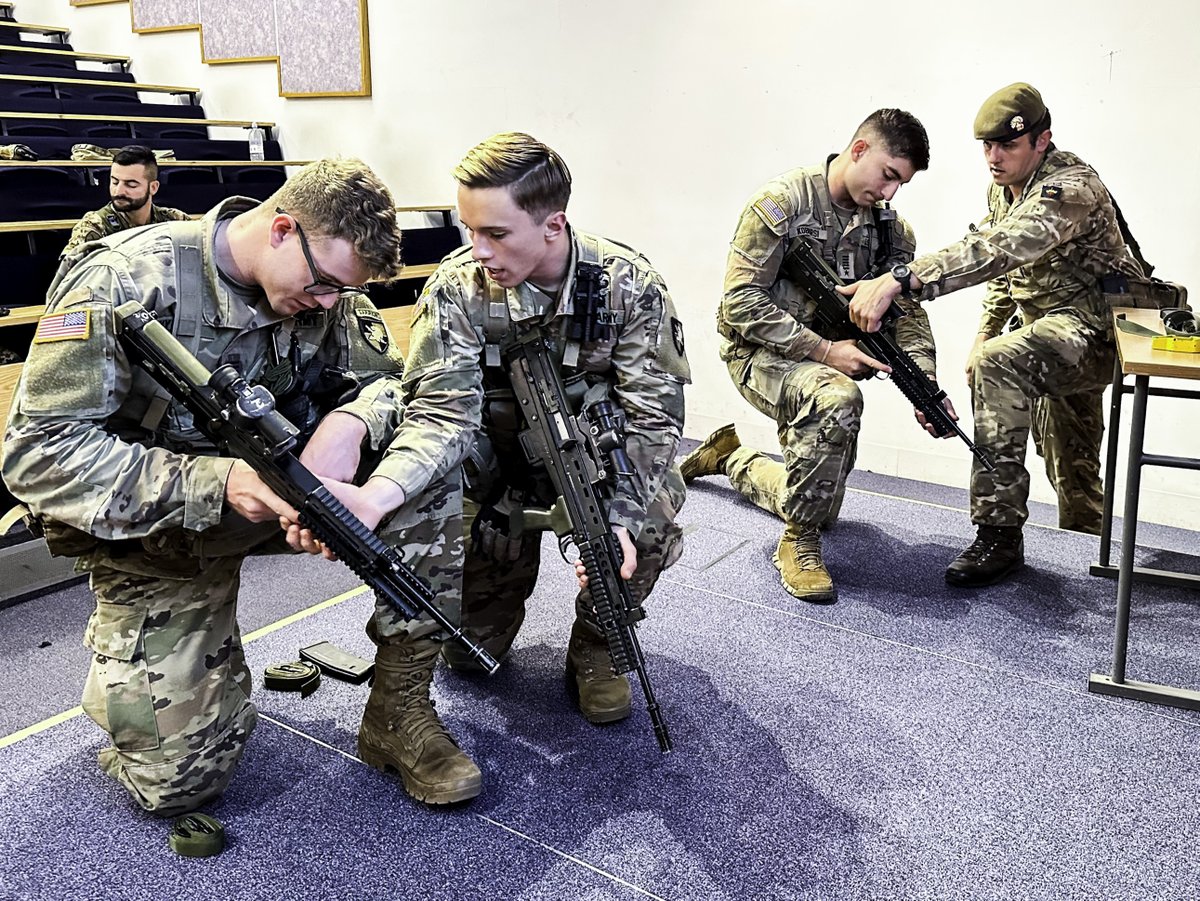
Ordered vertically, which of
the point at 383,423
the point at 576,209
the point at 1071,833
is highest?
the point at 576,209

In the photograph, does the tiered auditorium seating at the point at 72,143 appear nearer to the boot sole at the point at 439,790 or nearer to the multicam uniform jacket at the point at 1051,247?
the boot sole at the point at 439,790

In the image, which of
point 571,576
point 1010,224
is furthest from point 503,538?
point 1010,224

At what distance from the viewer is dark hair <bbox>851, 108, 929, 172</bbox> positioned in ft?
9.14

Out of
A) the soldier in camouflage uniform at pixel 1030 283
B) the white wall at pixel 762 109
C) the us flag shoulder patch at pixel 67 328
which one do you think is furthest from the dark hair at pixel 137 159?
the soldier in camouflage uniform at pixel 1030 283

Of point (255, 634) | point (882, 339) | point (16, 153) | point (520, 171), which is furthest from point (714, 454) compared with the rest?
point (16, 153)

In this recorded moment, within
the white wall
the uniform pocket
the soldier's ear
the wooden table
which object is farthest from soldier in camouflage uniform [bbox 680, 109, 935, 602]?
the uniform pocket

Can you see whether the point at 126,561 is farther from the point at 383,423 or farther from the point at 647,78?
the point at 647,78

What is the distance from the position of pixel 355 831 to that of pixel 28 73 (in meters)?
6.79

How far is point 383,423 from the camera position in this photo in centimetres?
199

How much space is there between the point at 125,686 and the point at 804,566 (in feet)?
5.93

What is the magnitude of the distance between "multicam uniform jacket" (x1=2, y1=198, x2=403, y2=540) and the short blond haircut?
0.70 feet

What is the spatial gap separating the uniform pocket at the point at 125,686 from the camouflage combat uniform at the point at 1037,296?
7.16 feet

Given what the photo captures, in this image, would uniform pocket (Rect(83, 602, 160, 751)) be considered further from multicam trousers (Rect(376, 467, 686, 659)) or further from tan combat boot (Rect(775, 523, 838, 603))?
tan combat boot (Rect(775, 523, 838, 603))

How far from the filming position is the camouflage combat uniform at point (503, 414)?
1.96 meters
